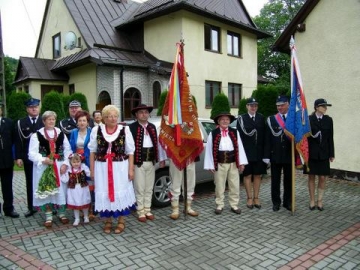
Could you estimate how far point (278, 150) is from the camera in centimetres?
591

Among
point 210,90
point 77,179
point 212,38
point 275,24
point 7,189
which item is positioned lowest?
point 7,189

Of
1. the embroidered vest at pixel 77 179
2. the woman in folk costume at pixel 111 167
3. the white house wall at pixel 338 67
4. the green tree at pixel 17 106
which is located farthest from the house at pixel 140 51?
the woman in folk costume at pixel 111 167

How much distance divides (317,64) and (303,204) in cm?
452

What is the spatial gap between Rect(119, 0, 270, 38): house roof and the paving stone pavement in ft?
42.9

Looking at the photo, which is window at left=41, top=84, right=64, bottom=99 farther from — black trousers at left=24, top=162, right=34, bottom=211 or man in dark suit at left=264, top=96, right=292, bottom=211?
man in dark suit at left=264, top=96, right=292, bottom=211

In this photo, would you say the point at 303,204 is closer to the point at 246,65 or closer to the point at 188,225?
the point at 188,225

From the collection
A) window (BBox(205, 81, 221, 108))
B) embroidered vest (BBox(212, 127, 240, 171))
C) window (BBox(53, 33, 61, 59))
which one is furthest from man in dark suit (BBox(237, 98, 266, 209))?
window (BBox(53, 33, 61, 59))

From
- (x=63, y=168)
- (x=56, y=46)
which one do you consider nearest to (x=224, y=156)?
(x=63, y=168)

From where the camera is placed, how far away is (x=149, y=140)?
550 centimetres

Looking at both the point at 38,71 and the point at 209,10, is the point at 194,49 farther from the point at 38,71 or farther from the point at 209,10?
the point at 38,71

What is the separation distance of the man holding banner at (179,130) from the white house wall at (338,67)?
16.0ft

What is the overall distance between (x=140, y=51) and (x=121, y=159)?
49.0 ft

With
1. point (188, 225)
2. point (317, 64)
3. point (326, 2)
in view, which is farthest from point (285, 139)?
point (326, 2)

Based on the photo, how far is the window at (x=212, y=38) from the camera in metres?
18.6
